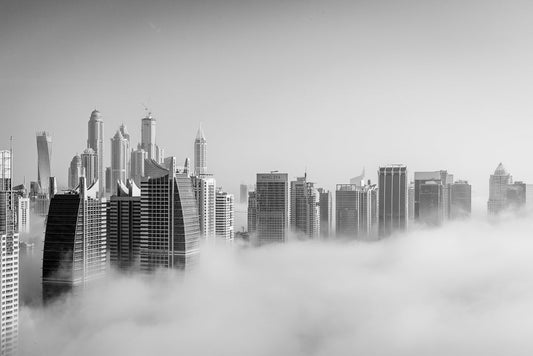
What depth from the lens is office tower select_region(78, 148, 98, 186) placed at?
5246 millimetres

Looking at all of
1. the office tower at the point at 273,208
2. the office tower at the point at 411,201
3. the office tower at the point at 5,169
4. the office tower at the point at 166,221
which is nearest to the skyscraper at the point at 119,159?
the office tower at the point at 166,221

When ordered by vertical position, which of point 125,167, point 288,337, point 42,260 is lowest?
point 288,337

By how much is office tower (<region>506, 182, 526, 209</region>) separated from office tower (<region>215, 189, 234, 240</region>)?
3.20 m

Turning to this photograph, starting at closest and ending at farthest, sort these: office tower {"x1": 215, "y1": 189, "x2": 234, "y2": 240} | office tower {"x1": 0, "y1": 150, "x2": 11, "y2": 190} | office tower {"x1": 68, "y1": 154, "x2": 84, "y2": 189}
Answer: office tower {"x1": 0, "y1": 150, "x2": 11, "y2": 190}, office tower {"x1": 68, "y1": 154, "x2": 84, "y2": 189}, office tower {"x1": 215, "y1": 189, "x2": 234, "y2": 240}

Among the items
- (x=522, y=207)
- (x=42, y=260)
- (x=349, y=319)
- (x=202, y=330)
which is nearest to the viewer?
(x=202, y=330)

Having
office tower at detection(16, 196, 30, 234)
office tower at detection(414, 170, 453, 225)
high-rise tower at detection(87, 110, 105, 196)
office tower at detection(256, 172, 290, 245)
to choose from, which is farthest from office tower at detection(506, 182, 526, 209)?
office tower at detection(16, 196, 30, 234)

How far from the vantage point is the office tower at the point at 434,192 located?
22.5 feet

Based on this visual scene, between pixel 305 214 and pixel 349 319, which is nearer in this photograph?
pixel 349 319

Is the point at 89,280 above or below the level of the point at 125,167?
below

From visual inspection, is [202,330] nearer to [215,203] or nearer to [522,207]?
[215,203]

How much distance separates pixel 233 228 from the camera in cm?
772

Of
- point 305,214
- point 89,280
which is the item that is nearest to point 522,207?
point 305,214

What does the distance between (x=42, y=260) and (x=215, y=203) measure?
2510 mm

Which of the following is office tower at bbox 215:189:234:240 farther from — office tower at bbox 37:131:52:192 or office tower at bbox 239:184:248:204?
office tower at bbox 37:131:52:192
